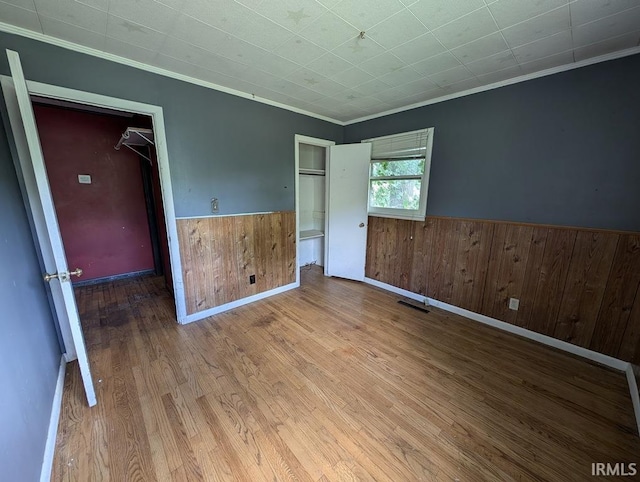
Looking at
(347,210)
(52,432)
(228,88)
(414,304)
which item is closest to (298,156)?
(347,210)

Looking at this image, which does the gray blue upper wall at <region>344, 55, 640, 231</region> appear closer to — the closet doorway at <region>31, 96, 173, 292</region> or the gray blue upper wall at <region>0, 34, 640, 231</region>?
the gray blue upper wall at <region>0, 34, 640, 231</region>

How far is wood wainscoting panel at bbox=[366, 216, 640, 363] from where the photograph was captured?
1.95 metres

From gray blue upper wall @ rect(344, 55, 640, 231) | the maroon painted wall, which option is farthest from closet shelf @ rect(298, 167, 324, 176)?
the maroon painted wall

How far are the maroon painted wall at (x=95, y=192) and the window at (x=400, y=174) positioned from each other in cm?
368

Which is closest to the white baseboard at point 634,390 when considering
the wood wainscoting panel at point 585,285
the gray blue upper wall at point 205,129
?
the wood wainscoting panel at point 585,285

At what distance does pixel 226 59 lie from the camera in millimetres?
2016

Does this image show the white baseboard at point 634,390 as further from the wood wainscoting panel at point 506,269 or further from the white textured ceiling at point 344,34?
the white textured ceiling at point 344,34

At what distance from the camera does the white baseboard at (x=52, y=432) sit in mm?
1185

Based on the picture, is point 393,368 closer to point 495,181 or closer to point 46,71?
point 495,181

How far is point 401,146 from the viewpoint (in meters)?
3.17

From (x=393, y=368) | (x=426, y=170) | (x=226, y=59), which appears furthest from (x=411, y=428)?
(x=226, y=59)

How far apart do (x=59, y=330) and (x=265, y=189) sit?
231 centimetres

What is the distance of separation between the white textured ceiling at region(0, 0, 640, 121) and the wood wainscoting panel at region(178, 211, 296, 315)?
1.48 metres

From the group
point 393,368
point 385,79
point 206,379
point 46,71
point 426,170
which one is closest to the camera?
point 46,71
